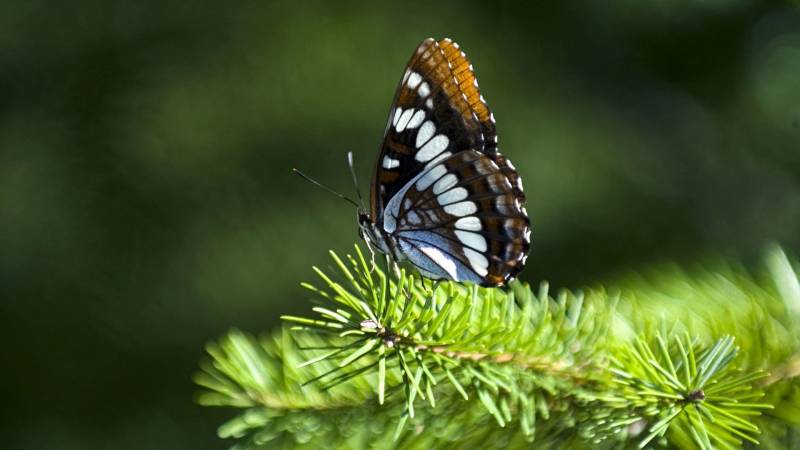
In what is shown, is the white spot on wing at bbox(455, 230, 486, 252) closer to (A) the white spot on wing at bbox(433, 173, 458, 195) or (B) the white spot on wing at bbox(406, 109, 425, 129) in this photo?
(A) the white spot on wing at bbox(433, 173, 458, 195)

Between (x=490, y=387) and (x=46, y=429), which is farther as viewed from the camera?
(x=46, y=429)

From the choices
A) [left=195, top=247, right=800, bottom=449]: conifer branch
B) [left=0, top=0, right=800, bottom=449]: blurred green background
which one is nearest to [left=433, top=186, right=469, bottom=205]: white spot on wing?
[left=195, top=247, right=800, bottom=449]: conifer branch

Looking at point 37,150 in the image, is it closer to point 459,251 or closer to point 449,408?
point 459,251

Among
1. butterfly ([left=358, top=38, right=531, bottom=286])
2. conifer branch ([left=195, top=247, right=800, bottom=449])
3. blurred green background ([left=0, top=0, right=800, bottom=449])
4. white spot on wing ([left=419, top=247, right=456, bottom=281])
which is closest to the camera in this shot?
conifer branch ([left=195, top=247, right=800, bottom=449])

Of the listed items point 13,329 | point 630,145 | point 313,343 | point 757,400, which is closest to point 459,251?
point 313,343

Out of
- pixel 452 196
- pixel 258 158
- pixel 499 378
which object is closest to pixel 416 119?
pixel 452 196

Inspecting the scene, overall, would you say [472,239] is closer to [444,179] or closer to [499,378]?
[444,179]
